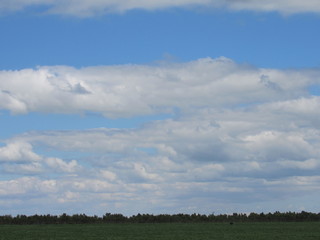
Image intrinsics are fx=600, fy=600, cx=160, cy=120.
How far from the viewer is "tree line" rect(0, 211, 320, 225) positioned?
86125 millimetres

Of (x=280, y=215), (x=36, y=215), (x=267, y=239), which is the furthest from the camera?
(x=280, y=215)

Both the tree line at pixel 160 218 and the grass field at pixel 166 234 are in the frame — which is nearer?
the grass field at pixel 166 234

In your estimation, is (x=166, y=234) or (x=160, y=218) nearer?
(x=166, y=234)

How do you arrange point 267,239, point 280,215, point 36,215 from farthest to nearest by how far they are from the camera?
point 280,215, point 36,215, point 267,239

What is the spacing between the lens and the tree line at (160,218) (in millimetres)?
86125

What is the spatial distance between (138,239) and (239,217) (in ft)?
140

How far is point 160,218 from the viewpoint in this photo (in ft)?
297

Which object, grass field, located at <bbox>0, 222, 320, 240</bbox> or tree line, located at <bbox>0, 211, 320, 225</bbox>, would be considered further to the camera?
tree line, located at <bbox>0, 211, 320, 225</bbox>

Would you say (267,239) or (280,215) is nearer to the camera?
(267,239)

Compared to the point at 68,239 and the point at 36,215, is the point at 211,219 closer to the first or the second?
the point at 36,215

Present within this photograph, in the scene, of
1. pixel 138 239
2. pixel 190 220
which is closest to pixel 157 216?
pixel 190 220

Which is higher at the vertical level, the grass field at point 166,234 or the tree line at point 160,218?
the tree line at point 160,218

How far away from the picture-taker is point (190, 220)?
90812 millimetres

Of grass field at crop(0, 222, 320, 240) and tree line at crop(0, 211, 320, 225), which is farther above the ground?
tree line at crop(0, 211, 320, 225)
